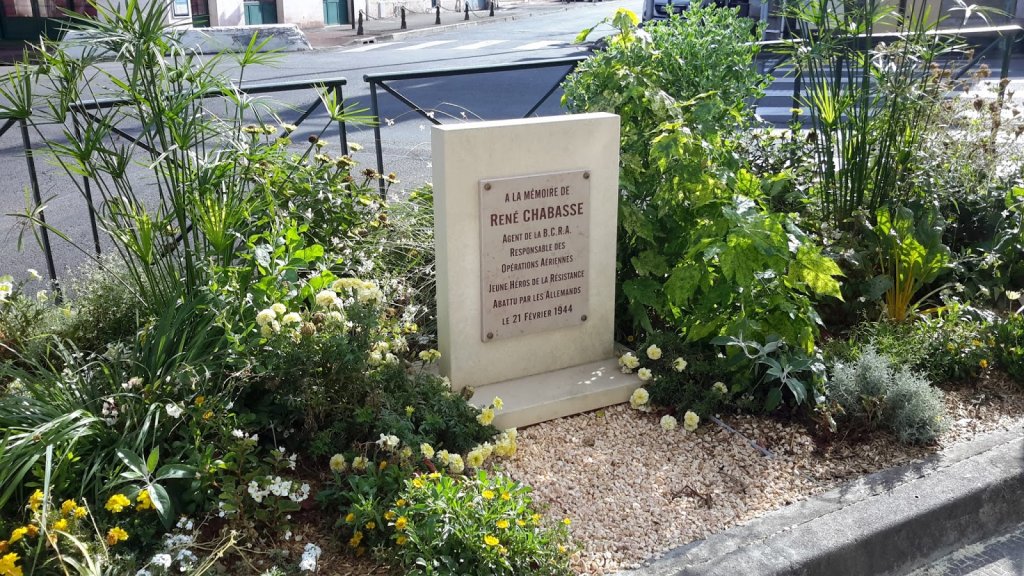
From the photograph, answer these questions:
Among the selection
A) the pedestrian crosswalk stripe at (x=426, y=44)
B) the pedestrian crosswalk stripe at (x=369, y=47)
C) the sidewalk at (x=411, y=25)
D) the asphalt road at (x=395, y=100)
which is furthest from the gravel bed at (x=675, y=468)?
the sidewalk at (x=411, y=25)

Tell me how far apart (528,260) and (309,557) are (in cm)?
165

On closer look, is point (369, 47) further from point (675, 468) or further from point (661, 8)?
point (675, 468)

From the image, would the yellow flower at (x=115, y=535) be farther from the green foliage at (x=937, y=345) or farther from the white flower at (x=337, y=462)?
the green foliage at (x=937, y=345)

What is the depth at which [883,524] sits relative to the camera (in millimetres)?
3164

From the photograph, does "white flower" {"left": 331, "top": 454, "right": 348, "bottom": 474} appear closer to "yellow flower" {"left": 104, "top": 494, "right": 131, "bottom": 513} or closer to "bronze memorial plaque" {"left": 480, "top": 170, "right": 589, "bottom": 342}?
"yellow flower" {"left": 104, "top": 494, "right": 131, "bottom": 513}

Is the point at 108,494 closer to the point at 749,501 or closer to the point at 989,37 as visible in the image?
the point at 749,501

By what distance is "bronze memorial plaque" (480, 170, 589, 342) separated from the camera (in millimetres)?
3820

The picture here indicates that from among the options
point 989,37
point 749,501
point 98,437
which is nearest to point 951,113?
point 989,37

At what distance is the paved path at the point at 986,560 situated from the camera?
322 cm

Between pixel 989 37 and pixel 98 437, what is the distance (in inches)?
251

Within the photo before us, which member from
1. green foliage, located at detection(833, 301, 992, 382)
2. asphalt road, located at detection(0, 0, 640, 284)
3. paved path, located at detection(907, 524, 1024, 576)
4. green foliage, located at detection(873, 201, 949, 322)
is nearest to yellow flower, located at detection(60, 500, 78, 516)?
asphalt road, located at detection(0, 0, 640, 284)

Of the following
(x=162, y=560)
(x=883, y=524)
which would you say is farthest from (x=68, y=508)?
(x=883, y=524)

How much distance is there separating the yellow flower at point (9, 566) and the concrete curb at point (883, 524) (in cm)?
178

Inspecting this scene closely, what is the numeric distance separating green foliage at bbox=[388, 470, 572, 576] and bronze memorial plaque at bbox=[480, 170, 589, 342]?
116 cm
